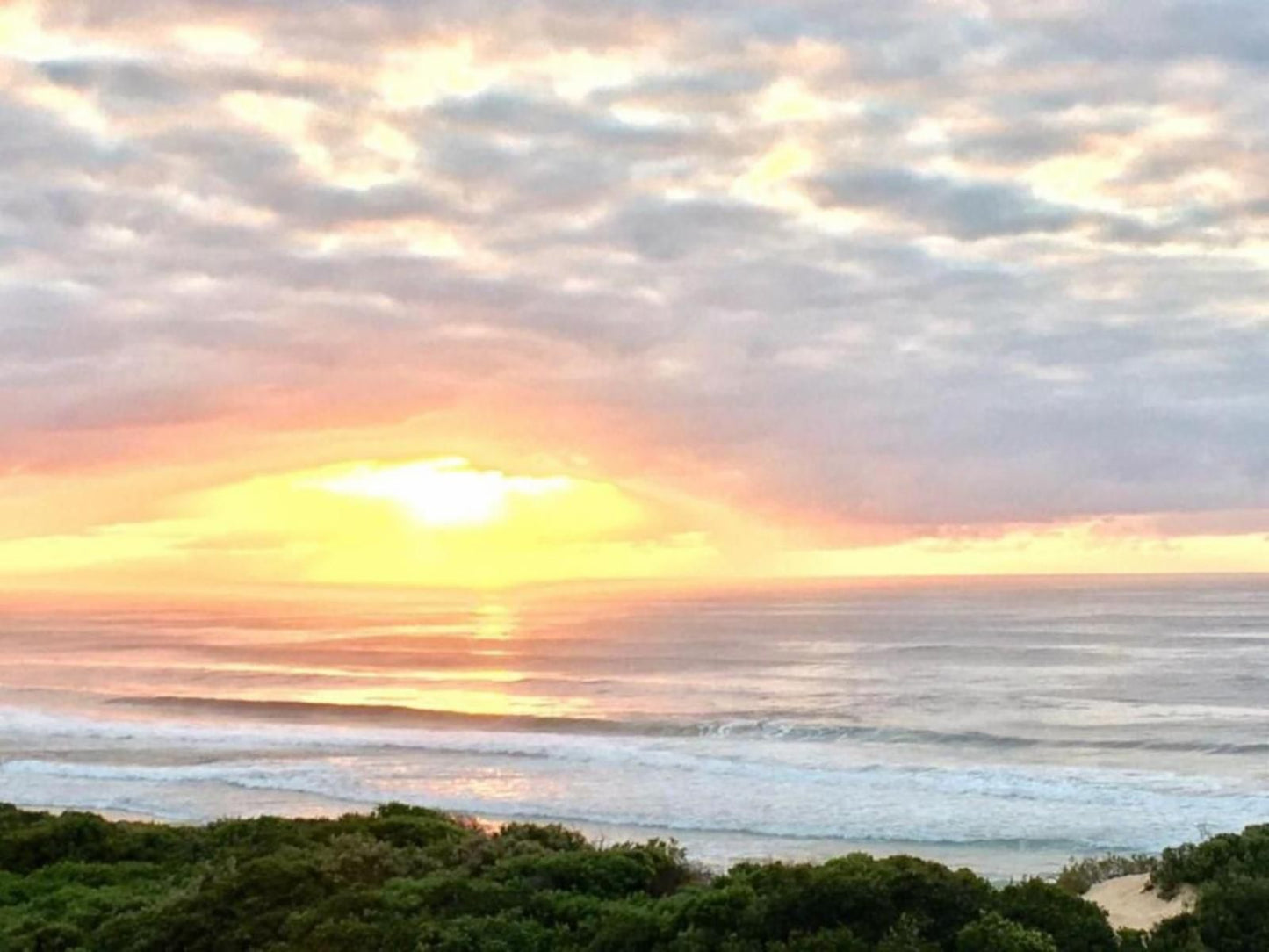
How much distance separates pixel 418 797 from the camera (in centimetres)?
3109

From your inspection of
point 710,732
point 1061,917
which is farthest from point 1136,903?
point 710,732

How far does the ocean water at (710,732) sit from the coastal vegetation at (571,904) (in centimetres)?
1068

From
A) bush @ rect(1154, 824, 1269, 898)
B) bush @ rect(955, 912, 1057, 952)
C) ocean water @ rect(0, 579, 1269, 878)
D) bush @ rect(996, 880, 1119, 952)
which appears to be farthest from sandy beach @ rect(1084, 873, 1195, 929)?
ocean water @ rect(0, 579, 1269, 878)

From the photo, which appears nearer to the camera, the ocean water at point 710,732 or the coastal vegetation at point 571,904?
the coastal vegetation at point 571,904

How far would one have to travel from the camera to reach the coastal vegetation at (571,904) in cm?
896

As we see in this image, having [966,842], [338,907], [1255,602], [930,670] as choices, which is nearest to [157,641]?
[930,670]

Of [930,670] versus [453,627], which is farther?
[453,627]

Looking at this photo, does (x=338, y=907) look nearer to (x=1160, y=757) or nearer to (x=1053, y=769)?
(x=1053, y=769)

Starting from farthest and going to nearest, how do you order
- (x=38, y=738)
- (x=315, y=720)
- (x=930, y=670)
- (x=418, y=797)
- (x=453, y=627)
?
(x=453, y=627), (x=930, y=670), (x=315, y=720), (x=38, y=738), (x=418, y=797)

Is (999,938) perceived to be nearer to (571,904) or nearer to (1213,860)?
(571,904)

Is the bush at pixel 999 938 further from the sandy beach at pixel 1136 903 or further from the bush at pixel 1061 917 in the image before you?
the sandy beach at pixel 1136 903

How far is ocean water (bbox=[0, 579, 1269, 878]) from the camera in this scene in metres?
28.0

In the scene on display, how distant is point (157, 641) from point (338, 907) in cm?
9974

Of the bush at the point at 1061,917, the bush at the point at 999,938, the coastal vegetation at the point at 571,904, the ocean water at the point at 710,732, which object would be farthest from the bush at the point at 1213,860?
the ocean water at the point at 710,732
